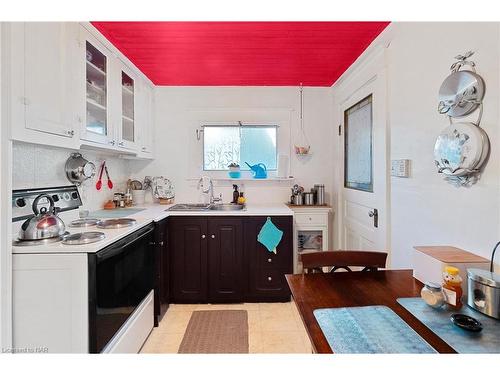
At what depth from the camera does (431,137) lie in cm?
147

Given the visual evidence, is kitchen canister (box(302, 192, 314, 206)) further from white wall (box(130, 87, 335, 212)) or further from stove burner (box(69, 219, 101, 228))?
stove burner (box(69, 219, 101, 228))

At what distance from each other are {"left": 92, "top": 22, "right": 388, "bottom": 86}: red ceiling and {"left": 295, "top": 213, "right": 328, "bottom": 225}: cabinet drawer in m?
1.48

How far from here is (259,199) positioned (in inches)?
127

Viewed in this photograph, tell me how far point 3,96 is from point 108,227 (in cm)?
90

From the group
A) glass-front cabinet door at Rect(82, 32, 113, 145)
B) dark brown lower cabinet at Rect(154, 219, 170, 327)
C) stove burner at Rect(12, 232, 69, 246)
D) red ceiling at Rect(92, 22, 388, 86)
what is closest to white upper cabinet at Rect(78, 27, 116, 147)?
glass-front cabinet door at Rect(82, 32, 113, 145)

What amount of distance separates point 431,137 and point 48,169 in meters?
2.34

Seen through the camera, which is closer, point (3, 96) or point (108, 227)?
point (3, 96)

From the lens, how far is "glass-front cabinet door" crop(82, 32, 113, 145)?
180cm

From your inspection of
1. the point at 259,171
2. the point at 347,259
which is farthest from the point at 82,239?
the point at 259,171

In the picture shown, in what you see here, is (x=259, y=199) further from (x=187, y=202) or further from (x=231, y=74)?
(x=231, y=74)

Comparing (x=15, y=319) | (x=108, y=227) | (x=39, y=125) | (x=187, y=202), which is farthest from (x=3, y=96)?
(x=187, y=202)

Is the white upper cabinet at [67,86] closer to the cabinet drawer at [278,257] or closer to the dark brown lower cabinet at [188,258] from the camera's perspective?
the dark brown lower cabinet at [188,258]

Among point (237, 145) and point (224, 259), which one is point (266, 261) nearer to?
point (224, 259)
